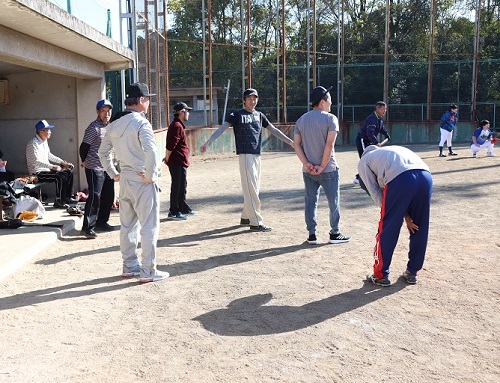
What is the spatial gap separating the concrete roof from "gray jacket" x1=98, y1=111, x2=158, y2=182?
5.25 ft

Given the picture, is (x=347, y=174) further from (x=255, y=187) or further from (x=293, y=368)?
(x=293, y=368)

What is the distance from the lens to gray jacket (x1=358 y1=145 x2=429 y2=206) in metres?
5.35

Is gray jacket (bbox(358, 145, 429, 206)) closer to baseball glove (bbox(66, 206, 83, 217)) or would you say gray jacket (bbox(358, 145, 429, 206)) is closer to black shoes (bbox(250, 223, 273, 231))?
black shoes (bbox(250, 223, 273, 231))

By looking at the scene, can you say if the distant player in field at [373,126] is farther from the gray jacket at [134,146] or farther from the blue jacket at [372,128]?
the gray jacket at [134,146]

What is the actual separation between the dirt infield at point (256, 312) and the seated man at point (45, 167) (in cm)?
193

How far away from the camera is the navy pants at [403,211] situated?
17.4 ft

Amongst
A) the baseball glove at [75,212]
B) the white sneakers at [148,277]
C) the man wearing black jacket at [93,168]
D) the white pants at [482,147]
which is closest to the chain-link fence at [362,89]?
the white pants at [482,147]

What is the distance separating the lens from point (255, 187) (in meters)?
8.36

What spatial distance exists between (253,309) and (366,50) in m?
32.3

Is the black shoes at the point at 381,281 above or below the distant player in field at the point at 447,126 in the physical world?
below

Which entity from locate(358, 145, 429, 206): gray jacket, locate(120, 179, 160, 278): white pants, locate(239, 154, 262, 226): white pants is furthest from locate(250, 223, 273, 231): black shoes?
locate(358, 145, 429, 206): gray jacket

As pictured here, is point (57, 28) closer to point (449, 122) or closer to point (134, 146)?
point (134, 146)

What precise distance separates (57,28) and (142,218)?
316 centimetres

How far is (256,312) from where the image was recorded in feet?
16.4
